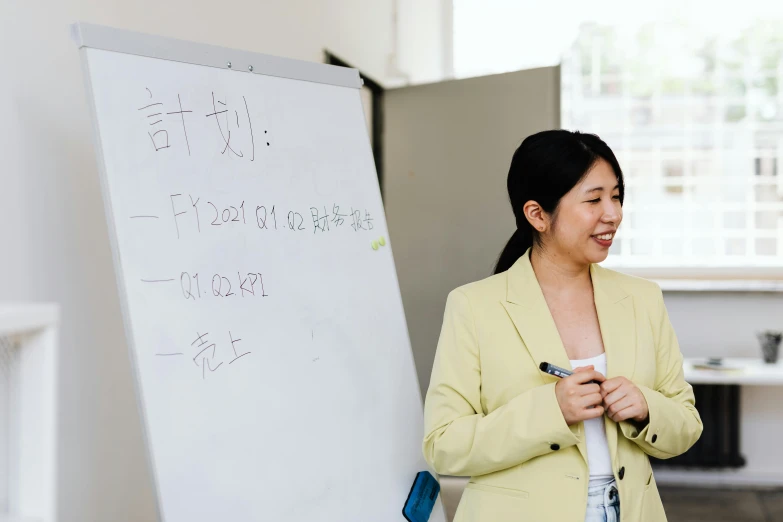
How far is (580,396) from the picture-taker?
1.28 m

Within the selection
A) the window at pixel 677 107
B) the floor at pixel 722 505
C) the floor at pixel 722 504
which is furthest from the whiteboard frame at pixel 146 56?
the window at pixel 677 107

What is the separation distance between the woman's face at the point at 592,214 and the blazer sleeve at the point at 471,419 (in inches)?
9.4

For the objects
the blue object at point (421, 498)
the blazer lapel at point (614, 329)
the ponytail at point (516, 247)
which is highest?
the ponytail at point (516, 247)

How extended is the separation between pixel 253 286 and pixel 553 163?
61cm

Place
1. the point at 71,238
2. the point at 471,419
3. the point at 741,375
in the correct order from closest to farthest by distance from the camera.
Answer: the point at 471,419, the point at 71,238, the point at 741,375

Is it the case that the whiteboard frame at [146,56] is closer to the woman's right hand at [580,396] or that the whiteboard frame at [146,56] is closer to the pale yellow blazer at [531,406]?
the pale yellow blazer at [531,406]

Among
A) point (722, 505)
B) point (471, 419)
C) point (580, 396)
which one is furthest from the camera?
point (722, 505)

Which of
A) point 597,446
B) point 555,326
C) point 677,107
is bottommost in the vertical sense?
point 597,446

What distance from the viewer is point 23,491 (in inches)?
29.4

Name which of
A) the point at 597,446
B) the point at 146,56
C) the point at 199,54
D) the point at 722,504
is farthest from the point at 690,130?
the point at 146,56

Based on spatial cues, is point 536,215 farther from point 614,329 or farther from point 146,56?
point 146,56

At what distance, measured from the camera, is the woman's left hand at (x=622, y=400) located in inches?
51.1

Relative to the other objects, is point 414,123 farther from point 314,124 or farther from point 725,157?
point 725,157

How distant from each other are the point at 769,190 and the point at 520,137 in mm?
2043
